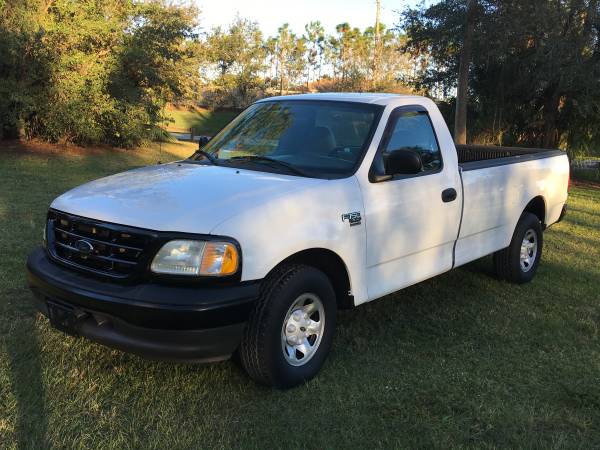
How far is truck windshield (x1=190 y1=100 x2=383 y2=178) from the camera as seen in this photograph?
13.1 ft

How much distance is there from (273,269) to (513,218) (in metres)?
3.17

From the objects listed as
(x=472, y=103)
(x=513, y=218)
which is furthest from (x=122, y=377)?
(x=472, y=103)

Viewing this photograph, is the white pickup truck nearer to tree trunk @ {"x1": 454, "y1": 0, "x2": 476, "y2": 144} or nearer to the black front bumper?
the black front bumper

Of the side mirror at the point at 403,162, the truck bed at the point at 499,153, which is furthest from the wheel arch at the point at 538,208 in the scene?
the side mirror at the point at 403,162

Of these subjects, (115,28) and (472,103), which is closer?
Answer: (115,28)

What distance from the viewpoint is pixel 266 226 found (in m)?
3.20

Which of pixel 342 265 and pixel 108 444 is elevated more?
pixel 342 265

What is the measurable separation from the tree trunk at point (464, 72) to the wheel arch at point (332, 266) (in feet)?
47.4

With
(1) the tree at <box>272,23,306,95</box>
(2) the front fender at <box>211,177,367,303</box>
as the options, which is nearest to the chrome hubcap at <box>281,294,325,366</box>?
(2) the front fender at <box>211,177,367,303</box>

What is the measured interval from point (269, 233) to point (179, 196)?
596 millimetres

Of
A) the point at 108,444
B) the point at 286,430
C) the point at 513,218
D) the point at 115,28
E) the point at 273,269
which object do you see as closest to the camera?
the point at 108,444

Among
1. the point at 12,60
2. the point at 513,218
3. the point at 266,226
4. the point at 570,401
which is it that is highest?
the point at 12,60

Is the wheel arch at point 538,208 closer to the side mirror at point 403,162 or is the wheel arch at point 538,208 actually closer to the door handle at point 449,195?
the door handle at point 449,195

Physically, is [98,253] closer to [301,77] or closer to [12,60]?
[12,60]
